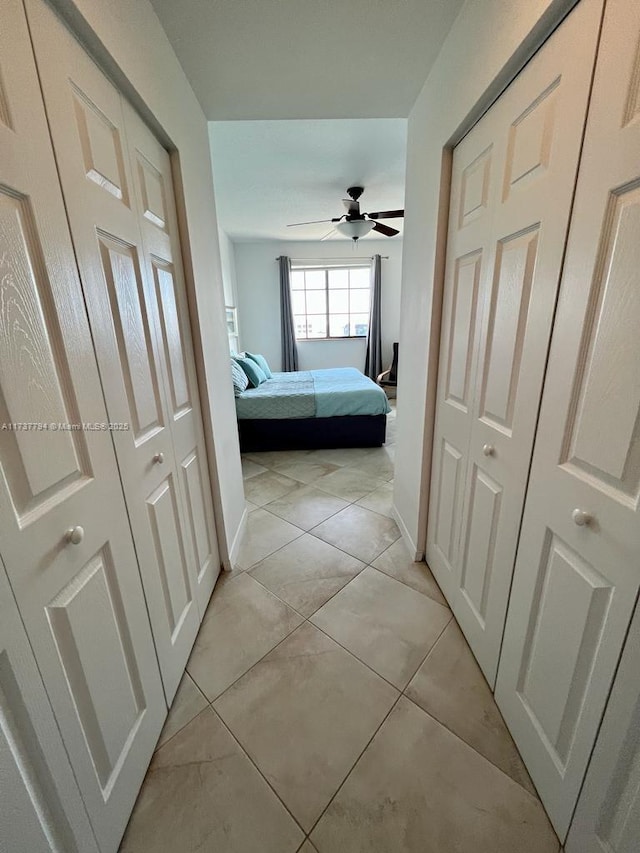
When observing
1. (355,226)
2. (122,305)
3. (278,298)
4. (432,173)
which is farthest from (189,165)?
(278,298)

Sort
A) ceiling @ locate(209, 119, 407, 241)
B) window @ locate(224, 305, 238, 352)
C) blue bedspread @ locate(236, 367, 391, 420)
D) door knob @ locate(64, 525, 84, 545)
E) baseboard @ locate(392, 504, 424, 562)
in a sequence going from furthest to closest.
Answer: window @ locate(224, 305, 238, 352), blue bedspread @ locate(236, 367, 391, 420), ceiling @ locate(209, 119, 407, 241), baseboard @ locate(392, 504, 424, 562), door knob @ locate(64, 525, 84, 545)

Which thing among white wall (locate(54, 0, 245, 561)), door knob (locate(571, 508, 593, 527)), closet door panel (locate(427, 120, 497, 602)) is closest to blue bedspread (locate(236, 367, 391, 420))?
white wall (locate(54, 0, 245, 561))

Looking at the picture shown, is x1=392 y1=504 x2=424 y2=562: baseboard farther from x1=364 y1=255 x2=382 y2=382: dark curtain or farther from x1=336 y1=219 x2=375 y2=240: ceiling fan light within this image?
x1=364 y1=255 x2=382 y2=382: dark curtain

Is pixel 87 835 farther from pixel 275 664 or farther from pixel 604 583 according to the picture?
pixel 604 583

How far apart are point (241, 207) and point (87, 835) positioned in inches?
191

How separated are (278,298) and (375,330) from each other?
187cm

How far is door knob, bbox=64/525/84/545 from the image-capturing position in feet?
2.32

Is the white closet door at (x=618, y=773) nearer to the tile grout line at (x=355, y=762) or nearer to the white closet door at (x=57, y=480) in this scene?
the tile grout line at (x=355, y=762)

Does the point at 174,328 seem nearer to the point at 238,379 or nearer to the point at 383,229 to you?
the point at 238,379

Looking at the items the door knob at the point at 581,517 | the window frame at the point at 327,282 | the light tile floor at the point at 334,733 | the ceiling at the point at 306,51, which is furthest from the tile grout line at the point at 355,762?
the window frame at the point at 327,282

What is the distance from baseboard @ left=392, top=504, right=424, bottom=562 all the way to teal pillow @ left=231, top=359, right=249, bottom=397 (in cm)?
204

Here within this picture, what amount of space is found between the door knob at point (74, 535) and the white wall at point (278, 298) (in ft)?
19.0

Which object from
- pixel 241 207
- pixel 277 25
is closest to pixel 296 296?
pixel 241 207

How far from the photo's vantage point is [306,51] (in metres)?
1.32
